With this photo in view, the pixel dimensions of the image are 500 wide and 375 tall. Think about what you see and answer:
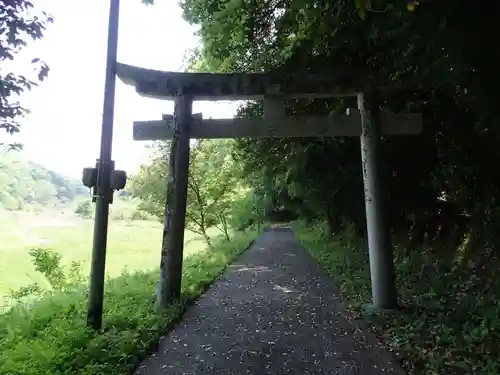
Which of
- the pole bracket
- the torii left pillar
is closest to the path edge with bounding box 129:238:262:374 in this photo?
the torii left pillar

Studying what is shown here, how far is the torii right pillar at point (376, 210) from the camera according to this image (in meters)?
6.19

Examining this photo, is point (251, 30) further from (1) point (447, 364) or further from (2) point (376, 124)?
(1) point (447, 364)

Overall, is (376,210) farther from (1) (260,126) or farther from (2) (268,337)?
(2) (268,337)

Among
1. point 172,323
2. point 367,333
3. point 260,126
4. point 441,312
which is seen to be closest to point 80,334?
point 172,323

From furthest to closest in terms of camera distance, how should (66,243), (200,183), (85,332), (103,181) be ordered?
(66,243) < (200,183) < (103,181) < (85,332)

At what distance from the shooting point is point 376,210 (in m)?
6.23

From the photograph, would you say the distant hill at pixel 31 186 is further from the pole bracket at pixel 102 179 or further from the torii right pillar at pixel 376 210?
the torii right pillar at pixel 376 210

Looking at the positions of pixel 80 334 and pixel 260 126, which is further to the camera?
pixel 260 126

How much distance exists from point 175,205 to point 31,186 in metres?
4.62

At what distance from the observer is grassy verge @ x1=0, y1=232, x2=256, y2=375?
407cm

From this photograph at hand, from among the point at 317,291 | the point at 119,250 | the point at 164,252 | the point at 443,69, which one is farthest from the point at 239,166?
the point at 443,69

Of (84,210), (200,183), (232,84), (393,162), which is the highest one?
(232,84)

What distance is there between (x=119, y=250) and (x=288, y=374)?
12.2m

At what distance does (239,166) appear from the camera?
14719mm
